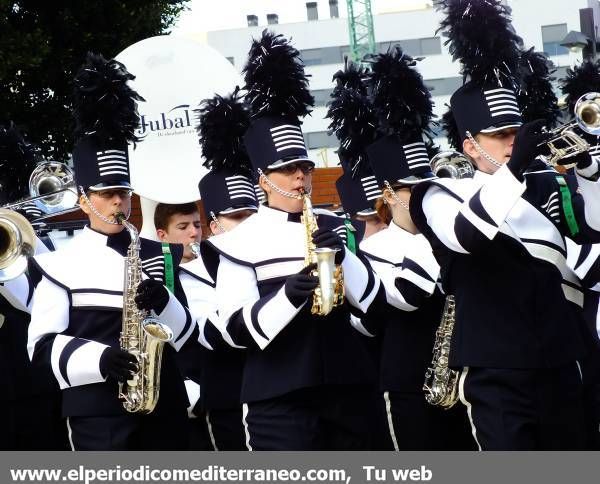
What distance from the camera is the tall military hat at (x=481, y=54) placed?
6.65 m

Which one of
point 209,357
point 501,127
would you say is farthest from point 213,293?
point 501,127

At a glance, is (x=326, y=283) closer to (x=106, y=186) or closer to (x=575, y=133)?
(x=575, y=133)

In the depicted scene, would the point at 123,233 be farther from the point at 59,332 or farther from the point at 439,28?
Answer: the point at 439,28

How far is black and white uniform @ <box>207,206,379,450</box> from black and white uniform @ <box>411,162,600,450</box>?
504 millimetres

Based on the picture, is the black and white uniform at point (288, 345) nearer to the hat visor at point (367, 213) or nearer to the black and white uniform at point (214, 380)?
the black and white uniform at point (214, 380)

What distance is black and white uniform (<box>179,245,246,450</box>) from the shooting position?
26.2ft

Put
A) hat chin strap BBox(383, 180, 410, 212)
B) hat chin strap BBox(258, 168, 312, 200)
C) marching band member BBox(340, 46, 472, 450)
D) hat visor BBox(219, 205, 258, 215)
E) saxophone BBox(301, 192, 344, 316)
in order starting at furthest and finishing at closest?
hat visor BBox(219, 205, 258, 215) < hat chin strap BBox(383, 180, 410, 212) < marching band member BBox(340, 46, 472, 450) < hat chin strap BBox(258, 168, 312, 200) < saxophone BBox(301, 192, 344, 316)

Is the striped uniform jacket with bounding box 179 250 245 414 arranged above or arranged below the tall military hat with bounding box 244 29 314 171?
below

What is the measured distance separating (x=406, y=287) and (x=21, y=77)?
7657 mm

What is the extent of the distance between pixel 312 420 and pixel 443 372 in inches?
49.9

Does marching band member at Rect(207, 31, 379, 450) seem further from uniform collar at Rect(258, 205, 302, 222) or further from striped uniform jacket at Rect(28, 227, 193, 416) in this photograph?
striped uniform jacket at Rect(28, 227, 193, 416)

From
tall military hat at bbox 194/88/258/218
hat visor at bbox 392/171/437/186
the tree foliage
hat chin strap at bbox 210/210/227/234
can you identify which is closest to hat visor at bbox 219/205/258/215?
tall military hat at bbox 194/88/258/218

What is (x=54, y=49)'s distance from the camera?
14.3m

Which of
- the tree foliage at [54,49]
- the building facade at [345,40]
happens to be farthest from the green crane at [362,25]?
the tree foliage at [54,49]
